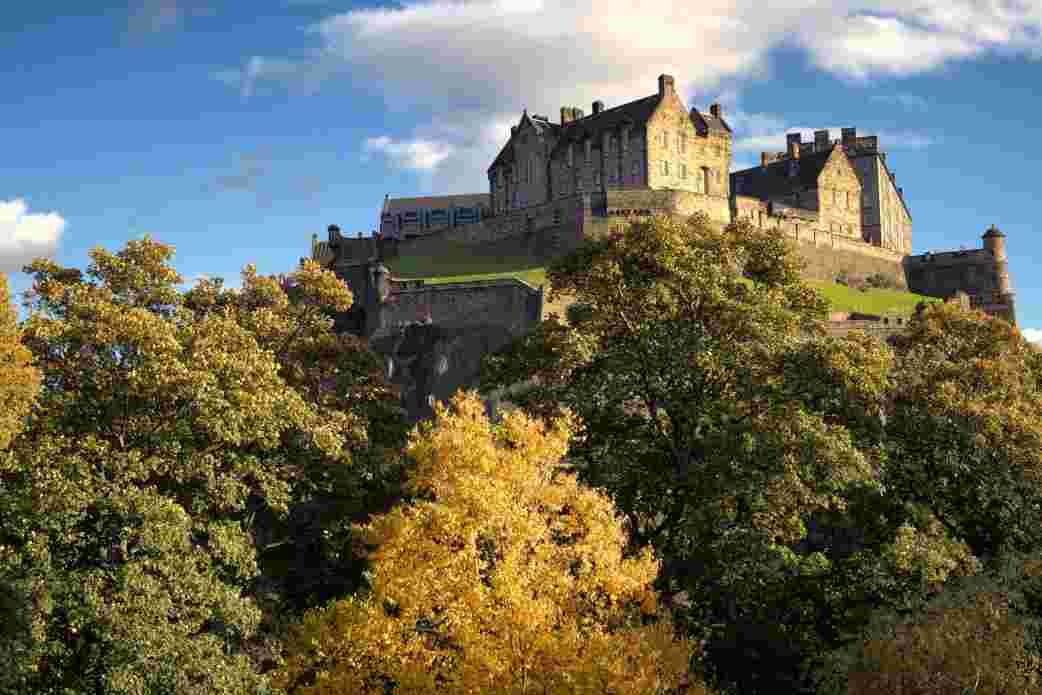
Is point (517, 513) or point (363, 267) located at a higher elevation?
point (363, 267)

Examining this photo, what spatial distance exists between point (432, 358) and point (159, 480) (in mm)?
36444

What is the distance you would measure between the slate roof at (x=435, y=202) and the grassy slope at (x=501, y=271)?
32.6 metres

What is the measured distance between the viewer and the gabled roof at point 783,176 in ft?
357

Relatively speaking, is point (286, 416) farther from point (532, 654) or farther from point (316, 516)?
point (532, 654)

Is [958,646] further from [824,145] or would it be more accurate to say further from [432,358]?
[824,145]

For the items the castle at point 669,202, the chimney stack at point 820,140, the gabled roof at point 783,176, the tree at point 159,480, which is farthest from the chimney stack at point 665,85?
the tree at point 159,480

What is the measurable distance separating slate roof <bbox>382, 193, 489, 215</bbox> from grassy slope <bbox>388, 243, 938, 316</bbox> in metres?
32.6

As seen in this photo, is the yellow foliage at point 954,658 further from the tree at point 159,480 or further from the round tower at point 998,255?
the round tower at point 998,255

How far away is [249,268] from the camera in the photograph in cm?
3431

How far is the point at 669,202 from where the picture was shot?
90.8m

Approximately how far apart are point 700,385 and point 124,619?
1618 centimetres

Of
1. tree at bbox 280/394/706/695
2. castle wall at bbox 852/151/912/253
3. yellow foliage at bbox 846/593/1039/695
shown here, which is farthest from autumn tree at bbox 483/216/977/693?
castle wall at bbox 852/151/912/253

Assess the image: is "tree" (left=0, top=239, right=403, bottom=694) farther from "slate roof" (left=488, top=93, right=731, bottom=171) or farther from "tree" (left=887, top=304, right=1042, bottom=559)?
"slate roof" (left=488, top=93, right=731, bottom=171)

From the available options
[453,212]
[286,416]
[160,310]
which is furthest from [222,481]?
[453,212]
